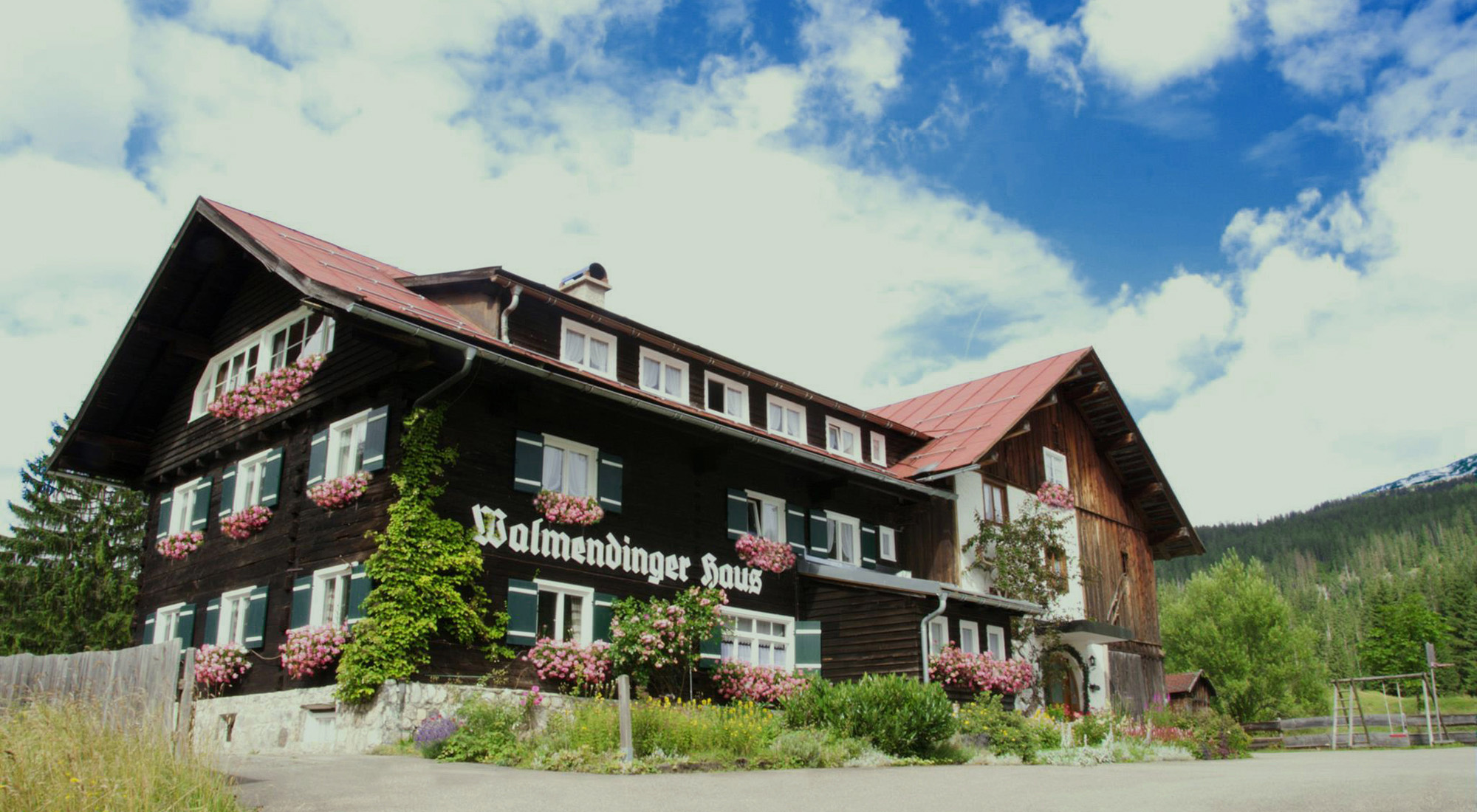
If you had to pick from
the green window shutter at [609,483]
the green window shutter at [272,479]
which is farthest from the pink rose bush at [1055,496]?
the green window shutter at [272,479]

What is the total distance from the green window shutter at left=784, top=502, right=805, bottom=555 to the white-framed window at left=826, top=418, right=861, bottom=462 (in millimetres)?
3099

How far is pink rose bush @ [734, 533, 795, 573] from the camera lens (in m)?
22.5

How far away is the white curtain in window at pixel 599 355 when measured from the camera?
851 inches

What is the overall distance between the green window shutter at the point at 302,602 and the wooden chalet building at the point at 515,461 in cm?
4

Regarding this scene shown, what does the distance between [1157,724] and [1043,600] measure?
12.8 ft

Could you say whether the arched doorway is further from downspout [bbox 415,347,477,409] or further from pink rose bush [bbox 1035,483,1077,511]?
downspout [bbox 415,347,477,409]

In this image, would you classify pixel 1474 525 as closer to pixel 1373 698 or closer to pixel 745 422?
pixel 1373 698

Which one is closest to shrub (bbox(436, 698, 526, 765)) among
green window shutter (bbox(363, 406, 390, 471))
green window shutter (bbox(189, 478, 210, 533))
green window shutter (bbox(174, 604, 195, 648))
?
green window shutter (bbox(363, 406, 390, 471))

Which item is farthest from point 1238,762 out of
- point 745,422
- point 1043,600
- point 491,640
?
point 491,640

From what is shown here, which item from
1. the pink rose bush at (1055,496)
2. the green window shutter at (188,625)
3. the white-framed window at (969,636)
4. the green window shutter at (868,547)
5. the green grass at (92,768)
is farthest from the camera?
the pink rose bush at (1055,496)

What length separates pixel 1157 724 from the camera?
23.8 m

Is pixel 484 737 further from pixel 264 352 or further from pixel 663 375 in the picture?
pixel 264 352

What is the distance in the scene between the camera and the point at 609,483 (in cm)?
1994

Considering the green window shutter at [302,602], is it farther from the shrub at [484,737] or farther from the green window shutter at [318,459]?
the shrub at [484,737]
